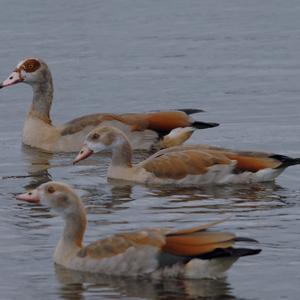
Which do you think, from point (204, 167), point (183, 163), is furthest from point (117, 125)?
point (204, 167)

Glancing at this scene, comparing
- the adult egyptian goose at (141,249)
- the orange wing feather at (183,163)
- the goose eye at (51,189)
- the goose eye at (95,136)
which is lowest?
the adult egyptian goose at (141,249)

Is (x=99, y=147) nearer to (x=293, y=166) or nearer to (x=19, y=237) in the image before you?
(x=293, y=166)

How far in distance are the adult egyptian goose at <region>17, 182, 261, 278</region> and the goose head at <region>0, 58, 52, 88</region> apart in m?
7.63

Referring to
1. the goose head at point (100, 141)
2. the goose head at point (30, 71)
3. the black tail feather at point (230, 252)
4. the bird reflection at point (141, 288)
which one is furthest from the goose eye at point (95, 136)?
the black tail feather at point (230, 252)

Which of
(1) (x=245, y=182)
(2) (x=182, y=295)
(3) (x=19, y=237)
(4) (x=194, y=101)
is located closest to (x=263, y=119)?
(4) (x=194, y=101)

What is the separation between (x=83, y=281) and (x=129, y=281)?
42cm

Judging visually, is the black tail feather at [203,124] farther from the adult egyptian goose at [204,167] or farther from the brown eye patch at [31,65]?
the brown eye patch at [31,65]

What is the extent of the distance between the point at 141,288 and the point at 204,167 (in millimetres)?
4647

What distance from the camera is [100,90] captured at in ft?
76.8

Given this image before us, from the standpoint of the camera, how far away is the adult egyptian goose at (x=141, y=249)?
12195mm

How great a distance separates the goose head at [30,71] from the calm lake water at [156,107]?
0.81m

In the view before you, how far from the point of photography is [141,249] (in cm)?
1257

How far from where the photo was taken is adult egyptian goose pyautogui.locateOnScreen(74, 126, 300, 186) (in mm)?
16828

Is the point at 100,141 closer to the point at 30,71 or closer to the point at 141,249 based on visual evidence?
the point at 30,71
